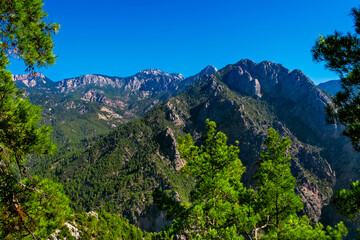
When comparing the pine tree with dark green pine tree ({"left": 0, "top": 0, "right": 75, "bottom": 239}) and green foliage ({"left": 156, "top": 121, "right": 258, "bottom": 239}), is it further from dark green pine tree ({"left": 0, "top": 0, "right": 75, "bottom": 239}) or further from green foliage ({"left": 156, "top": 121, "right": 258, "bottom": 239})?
green foliage ({"left": 156, "top": 121, "right": 258, "bottom": 239})

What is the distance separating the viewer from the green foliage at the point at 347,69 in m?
9.91

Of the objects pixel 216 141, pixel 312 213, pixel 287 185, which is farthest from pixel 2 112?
pixel 312 213

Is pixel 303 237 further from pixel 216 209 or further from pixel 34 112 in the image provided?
pixel 34 112

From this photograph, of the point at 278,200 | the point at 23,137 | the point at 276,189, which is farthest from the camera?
the point at 278,200

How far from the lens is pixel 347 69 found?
10.4 meters

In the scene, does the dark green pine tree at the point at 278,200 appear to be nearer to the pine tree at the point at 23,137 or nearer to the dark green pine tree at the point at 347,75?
the dark green pine tree at the point at 347,75

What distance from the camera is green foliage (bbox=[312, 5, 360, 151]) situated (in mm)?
9906

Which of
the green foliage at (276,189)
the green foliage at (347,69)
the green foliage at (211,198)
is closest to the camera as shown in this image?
the green foliage at (347,69)

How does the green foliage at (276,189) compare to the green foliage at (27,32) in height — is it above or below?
below

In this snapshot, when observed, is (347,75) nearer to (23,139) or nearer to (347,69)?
(347,69)

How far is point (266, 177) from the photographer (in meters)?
14.4

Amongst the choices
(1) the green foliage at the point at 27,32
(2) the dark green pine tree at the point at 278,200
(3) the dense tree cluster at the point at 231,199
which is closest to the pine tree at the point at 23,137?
(1) the green foliage at the point at 27,32

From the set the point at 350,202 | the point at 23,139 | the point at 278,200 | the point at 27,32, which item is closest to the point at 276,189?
the point at 278,200

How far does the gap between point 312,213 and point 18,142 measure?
264600 millimetres
